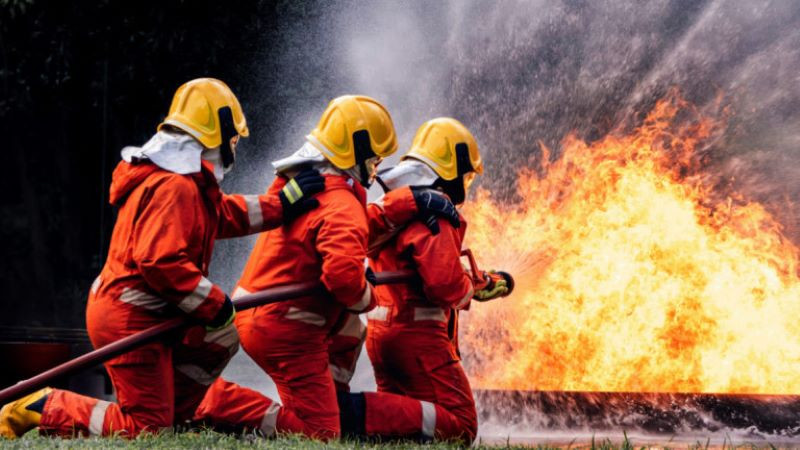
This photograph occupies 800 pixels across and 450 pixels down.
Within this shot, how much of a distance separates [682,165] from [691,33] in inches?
71.8

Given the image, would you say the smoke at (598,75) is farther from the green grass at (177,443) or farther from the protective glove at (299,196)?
the green grass at (177,443)

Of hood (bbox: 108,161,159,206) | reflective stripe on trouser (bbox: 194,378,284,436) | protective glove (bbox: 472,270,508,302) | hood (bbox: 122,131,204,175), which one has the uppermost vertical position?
hood (bbox: 122,131,204,175)

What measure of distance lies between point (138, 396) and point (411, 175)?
88.9 inches

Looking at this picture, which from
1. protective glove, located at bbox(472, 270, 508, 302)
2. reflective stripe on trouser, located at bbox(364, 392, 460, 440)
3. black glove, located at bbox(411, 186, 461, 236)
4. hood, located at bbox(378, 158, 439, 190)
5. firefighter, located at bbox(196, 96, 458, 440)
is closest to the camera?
firefighter, located at bbox(196, 96, 458, 440)

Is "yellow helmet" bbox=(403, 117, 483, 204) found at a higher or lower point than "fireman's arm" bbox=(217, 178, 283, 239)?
higher

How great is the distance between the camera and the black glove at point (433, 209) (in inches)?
244

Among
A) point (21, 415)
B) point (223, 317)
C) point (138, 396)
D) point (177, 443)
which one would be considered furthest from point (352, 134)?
point (21, 415)

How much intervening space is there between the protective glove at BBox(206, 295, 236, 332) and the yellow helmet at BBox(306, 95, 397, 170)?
1.16 m

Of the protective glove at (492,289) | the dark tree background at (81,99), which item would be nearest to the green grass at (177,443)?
the protective glove at (492,289)

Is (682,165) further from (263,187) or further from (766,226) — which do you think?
(263,187)

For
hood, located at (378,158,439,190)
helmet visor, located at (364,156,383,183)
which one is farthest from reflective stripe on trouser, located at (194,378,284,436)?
hood, located at (378,158,439,190)

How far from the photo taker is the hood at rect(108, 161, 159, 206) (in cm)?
541

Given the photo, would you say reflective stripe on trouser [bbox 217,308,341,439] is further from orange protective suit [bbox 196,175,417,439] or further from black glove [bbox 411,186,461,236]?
black glove [bbox 411,186,461,236]

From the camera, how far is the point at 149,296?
211 inches
